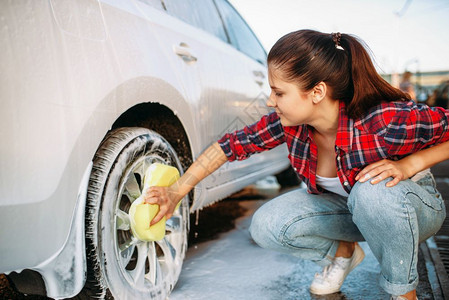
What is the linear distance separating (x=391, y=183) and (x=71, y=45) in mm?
1103

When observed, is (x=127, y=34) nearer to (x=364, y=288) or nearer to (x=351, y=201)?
(x=351, y=201)

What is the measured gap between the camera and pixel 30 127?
1061 mm

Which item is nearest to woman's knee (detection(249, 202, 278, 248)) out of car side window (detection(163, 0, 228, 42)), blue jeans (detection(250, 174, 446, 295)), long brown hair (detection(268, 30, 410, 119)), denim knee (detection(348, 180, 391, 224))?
blue jeans (detection(250, 174, 446, 295))

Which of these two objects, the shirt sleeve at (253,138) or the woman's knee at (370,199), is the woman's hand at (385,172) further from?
the shirt sleeve at (253,138)

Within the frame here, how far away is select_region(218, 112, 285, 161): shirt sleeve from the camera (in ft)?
5.77

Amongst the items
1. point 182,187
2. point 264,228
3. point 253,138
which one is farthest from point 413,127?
point 182,187

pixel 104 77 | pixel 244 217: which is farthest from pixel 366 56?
pixel 244 217

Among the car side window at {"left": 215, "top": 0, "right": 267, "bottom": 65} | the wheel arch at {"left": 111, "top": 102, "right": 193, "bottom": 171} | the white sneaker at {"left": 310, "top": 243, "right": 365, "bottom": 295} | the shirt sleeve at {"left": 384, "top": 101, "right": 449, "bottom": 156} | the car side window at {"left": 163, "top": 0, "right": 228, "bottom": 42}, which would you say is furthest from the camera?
the car side window at {"left": 215, "top": 0, "right": 267, "bottom": 65}

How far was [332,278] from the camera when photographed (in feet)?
6.00

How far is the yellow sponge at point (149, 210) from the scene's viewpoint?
58.5 inches

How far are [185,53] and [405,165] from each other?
0.98 meters

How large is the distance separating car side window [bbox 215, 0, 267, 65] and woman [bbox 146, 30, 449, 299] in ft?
4.57

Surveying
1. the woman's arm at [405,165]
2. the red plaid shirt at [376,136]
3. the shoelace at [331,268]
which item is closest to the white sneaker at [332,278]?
the shoelace at [331,268]

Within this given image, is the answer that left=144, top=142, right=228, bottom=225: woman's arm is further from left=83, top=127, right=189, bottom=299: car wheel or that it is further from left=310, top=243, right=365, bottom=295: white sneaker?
left=310, top=243, right=365, bottom=295: white sneaker
